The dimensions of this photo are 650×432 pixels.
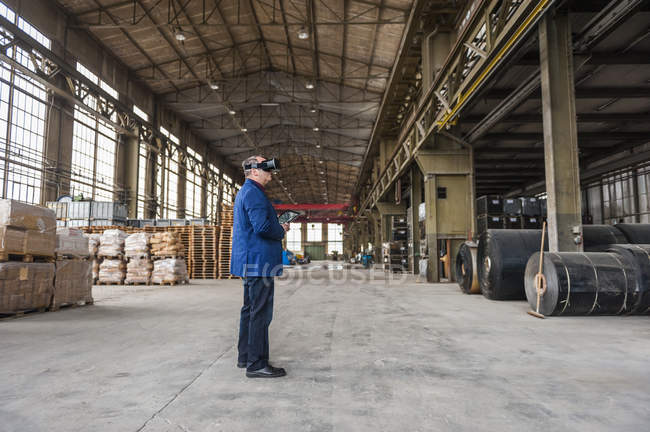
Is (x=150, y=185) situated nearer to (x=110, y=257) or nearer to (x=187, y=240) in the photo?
(x=187, y=240)

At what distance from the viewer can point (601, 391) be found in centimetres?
246

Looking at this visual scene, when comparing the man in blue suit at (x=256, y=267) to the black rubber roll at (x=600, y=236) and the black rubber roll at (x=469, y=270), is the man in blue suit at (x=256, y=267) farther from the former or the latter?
the black rubber roll at (x=600, y=236)

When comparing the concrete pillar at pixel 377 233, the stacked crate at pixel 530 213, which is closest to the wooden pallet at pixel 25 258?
the stacked crate at pixel 530 213

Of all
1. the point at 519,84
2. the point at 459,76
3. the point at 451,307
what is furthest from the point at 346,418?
the point at 519,84

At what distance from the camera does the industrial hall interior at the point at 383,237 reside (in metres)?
2.44

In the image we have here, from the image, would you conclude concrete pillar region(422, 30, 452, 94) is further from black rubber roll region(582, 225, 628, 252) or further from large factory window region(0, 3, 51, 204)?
large factory window region(0, 3, 51, 204)

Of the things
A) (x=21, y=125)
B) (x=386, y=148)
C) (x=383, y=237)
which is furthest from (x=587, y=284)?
(x=383, y=237)

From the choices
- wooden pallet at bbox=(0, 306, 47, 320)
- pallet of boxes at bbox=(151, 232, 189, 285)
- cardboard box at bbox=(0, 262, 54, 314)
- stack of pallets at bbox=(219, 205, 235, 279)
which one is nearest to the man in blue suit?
cardboard box at bbox=(0, 262, 54, 314)

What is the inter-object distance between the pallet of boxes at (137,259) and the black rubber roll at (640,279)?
11433 millimetres

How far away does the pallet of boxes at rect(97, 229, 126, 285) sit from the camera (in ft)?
38.3

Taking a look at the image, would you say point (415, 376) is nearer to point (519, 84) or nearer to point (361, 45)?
point (519, 84)

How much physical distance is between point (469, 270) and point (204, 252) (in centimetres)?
1031

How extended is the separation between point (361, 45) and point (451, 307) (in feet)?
41.5

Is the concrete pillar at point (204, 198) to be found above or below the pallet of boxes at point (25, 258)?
above
